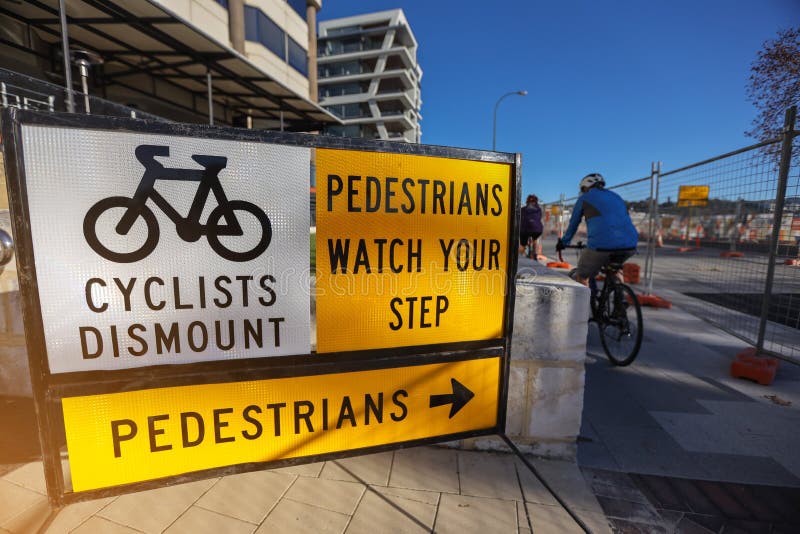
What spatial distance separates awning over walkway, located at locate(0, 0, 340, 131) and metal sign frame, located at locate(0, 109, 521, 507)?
6.47 m

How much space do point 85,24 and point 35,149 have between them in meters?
8.27

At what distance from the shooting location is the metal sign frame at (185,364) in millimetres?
1067

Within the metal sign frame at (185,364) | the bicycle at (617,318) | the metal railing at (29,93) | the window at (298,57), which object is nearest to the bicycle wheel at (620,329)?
the bicycle at (617,318)

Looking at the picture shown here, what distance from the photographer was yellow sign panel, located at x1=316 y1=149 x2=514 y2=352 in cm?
138

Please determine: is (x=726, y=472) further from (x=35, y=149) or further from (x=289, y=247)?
(x=35, y=149)

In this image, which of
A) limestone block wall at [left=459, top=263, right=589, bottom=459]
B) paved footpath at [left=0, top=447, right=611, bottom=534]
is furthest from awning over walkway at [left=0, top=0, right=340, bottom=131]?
limestone block wall at [left=459, top=263, right=589, bottom=459]

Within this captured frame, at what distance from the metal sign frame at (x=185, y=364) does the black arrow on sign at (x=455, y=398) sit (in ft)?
0.40

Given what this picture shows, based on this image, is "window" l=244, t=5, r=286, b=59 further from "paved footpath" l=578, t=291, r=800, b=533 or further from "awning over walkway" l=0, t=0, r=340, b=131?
"paved footpath" l=578, t=291, r=800, b=533

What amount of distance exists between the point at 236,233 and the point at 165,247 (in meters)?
0.22

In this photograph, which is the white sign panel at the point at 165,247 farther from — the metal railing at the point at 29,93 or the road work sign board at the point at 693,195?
the road work sign board at the point at 693,195

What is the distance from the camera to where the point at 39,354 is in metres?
1.12

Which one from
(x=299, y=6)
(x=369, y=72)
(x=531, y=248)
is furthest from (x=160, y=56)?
(x=369, y=72)

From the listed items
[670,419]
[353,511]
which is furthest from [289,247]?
[670,419]

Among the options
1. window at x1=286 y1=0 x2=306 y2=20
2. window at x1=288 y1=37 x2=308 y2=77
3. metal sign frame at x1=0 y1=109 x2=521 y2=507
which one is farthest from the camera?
window at x1=286 y1=0 x2=306 y2=20
